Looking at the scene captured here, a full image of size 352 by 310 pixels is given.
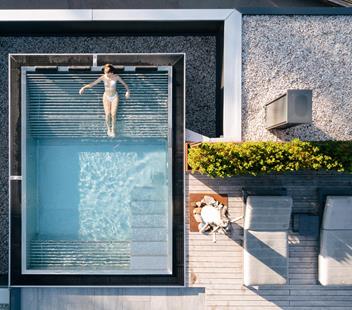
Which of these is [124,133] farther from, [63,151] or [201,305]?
[201,305]

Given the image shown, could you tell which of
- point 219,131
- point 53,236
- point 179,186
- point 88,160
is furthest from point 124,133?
point 53,236

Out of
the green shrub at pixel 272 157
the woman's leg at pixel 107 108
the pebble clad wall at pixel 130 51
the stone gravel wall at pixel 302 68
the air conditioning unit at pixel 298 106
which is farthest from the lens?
the pebble clad wall at pixel 130 51

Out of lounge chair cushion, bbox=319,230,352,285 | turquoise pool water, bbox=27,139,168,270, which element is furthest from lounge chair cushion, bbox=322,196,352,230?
turquoise pool water, bbox=27,139,168,270

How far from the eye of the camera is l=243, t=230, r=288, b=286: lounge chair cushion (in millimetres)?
7521

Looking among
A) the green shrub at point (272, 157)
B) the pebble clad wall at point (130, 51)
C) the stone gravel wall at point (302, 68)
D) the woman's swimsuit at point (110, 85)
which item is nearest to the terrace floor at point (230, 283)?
the green shrub at point (272, 157)

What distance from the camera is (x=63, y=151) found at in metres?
8.21

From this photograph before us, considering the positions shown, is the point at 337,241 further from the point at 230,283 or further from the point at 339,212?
the point at 230,283

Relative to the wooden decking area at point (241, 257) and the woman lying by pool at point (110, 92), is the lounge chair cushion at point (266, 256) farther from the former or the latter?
the woman lying by pool at point (110, 92)

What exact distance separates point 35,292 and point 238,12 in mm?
7999

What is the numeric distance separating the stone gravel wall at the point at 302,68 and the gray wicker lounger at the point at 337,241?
158 centimetres

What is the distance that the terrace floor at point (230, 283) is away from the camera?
26.0ft

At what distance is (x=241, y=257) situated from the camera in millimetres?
7984

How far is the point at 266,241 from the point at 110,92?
15.5ft

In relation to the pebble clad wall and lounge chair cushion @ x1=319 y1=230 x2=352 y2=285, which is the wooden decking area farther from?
the pebble clad wall
